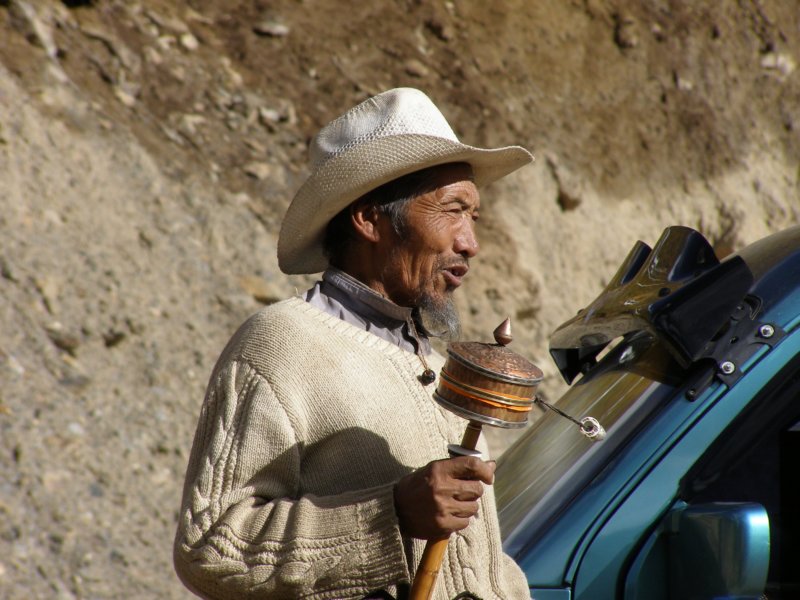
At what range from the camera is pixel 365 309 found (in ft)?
7.90

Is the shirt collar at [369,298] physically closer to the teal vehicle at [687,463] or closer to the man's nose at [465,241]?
the man's nose at [465,241]

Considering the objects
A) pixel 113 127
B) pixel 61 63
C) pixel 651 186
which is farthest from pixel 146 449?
pixel 651 186

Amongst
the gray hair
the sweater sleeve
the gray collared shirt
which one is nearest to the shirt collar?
the gray collared shirt

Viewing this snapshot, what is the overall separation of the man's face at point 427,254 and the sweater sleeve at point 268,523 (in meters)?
0.47

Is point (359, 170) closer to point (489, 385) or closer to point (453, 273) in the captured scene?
point (453, 273)

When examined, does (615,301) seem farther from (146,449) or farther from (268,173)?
(268,173)

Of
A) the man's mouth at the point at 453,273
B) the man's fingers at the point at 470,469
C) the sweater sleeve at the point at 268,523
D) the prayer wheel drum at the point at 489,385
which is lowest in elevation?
the sweater sleeve at the point at 268,523

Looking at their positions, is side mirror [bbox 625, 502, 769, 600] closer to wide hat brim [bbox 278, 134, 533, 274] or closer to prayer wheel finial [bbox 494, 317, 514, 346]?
prayer wheel finial [bbox 494, 317, 514, 346]

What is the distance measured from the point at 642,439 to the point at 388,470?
613 millimetres

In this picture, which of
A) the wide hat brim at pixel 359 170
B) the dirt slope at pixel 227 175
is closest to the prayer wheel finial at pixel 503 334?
the wide hat brim at pixel 359 170

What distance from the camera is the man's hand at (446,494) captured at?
1927 mm

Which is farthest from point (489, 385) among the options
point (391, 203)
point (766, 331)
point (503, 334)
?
point (766, 331)

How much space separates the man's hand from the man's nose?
2.17 feet

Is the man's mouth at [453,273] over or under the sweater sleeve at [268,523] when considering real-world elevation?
over
